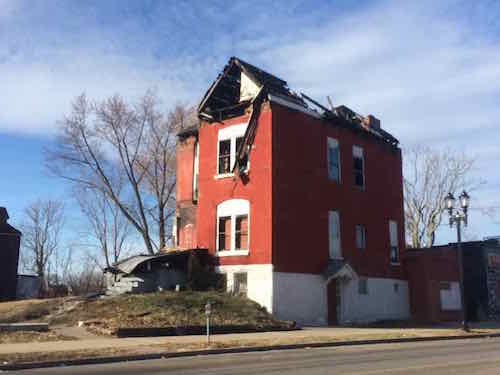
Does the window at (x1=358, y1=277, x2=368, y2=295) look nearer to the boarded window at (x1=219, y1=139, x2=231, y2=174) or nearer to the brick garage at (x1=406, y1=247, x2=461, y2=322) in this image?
the brick garage at (x1=406, y1=247, x2=461, y2=322)

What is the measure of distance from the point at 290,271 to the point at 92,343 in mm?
13282

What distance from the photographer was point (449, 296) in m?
35.8

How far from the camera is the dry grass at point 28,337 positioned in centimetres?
1745

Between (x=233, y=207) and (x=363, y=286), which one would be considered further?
(x=363, y=286)

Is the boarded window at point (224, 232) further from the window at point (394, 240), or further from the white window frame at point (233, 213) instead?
the window at point (394, 240)

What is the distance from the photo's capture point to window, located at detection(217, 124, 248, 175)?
99.9 ft

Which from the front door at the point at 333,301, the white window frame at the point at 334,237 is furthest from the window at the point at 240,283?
the white window frame at the point at 334,237

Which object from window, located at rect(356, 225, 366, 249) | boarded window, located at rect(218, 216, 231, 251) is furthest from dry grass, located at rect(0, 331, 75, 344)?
window, located at rect(356, 225, 366, 249)

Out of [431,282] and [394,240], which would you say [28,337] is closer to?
[394,240]

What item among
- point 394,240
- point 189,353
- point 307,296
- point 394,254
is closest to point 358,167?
point 394,240

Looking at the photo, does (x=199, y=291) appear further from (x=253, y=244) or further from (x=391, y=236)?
(x=391, y=236)

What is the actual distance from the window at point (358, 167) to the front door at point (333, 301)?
21.6ft

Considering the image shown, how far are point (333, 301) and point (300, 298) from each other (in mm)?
2812

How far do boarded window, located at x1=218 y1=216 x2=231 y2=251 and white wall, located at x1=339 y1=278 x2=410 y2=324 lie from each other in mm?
6861
